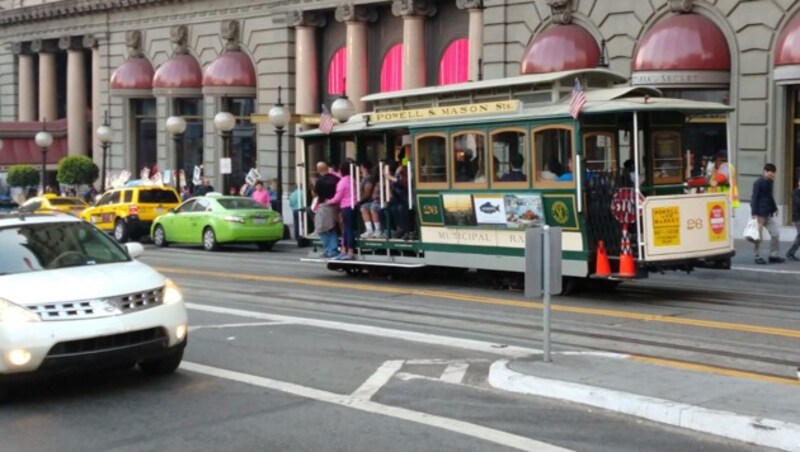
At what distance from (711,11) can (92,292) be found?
21.0 m

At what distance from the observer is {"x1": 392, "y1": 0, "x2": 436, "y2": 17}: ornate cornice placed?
3456cm

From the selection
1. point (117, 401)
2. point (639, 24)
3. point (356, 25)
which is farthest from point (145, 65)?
point (117, 401)

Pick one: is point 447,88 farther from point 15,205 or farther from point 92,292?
point 15,205

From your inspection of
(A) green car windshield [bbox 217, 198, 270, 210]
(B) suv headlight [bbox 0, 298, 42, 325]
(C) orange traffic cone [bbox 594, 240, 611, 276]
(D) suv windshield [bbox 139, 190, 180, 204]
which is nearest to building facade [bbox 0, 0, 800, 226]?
(C) orange traffic cone [bbox 594, 240, 611, 276]

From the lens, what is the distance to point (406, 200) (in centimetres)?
1848

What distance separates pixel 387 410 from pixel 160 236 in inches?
897

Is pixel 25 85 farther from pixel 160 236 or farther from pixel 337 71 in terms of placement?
pixel 160 236

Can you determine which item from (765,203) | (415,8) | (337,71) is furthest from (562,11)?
(337,71)

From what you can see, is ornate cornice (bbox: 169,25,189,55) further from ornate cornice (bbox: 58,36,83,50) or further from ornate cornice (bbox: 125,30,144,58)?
ornate cornice (bbox: 58,36,83,50)

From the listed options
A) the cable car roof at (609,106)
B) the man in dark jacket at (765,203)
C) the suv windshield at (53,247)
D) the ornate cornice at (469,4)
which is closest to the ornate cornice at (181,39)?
the ornate cornice at (469,4)

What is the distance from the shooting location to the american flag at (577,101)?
15.2m

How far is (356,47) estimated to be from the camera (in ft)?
121

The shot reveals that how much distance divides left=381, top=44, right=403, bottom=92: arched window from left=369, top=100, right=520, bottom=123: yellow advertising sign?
17197 mm

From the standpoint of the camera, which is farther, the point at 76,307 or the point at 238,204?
the point at 238,204
